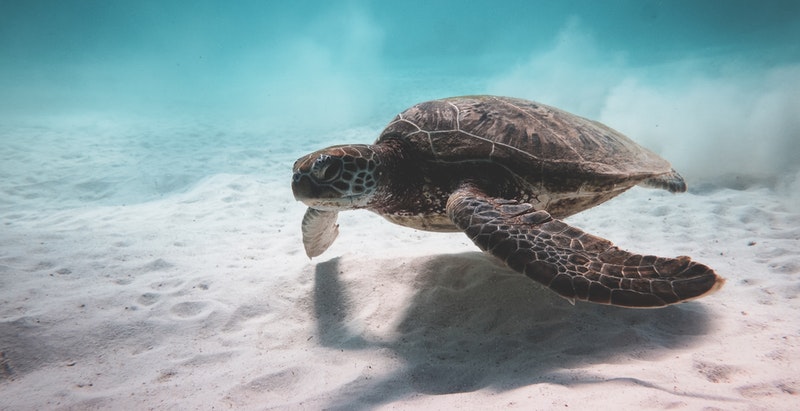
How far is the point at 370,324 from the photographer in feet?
9.45

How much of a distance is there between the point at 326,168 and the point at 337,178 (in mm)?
115

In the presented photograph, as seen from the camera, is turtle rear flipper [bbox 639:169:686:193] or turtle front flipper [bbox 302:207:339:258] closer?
turtle front flipper [bbox 302:207:339:258]

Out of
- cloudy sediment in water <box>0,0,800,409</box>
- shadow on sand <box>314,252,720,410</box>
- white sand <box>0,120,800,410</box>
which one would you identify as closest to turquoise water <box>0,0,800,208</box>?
cloudy sediment in water <box>0,0,800,409</box>

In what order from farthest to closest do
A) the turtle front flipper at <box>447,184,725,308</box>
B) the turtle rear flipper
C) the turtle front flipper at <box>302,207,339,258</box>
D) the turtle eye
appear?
1. the turtle rear flipper
2. the turtle front flipper at <box>302,207,339,258</box>
3. the turtle eye
4. the turtle front flipper at <box>447,184,725,308</box>

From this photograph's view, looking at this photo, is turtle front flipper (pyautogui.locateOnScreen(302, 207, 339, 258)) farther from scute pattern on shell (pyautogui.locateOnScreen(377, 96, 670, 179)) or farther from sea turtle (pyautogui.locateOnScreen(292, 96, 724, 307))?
scute pattern on shell (pyautogui.locateOnScreen(377, 96, 670, 179))

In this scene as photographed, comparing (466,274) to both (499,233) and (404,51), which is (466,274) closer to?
(499,233)

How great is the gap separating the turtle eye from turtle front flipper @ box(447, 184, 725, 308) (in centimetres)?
96

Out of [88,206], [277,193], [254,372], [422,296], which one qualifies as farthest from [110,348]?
[88,206]

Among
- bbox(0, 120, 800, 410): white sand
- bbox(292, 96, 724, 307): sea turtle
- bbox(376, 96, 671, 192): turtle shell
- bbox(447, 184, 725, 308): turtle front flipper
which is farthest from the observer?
bbox(376, 96, 671, 192): turtle shell

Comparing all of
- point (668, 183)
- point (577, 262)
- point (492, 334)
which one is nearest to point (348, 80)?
point (668, 183)

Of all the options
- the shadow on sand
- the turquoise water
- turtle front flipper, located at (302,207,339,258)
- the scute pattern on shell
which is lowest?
the shadow on sand

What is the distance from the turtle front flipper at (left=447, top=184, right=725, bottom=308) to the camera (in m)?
1.67

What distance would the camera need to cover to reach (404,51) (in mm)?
70500

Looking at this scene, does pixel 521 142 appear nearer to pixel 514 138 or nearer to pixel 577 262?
pixel 514 138
